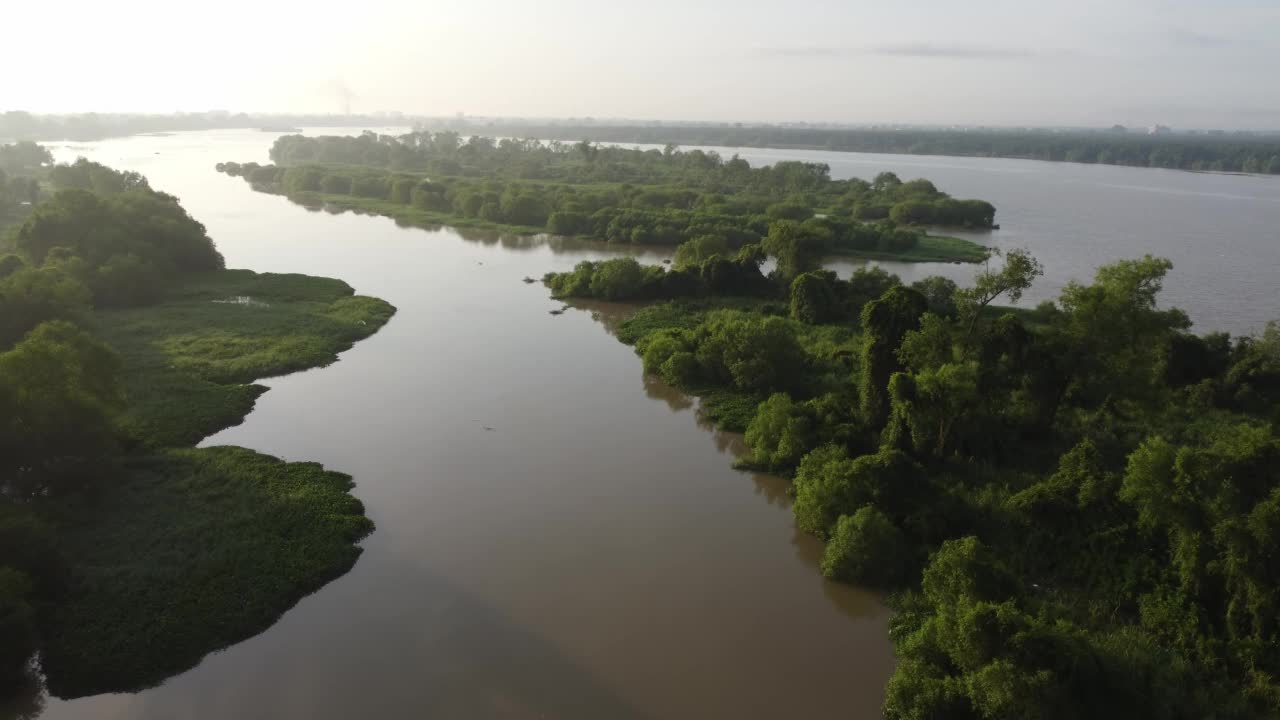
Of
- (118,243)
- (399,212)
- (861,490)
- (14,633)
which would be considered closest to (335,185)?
(399,212)

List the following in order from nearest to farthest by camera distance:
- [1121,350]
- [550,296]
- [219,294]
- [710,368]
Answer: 1. [1121,350]
2. [710,368]
3. [219,294]
4. [550,296]

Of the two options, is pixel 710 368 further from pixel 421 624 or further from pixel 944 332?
pixel 421 624

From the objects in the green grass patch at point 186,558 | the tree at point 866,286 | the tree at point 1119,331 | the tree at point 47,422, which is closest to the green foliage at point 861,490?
the tree at point 1119,331

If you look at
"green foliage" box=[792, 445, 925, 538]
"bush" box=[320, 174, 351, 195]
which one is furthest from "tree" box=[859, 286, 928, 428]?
"bush" box=[320, 174, 351, 195]

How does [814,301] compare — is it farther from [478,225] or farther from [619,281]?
[478,225]

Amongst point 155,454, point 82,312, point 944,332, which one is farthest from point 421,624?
point 82,312

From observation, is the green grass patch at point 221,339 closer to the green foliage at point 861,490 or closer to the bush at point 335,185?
the green foliage at point 861,490
